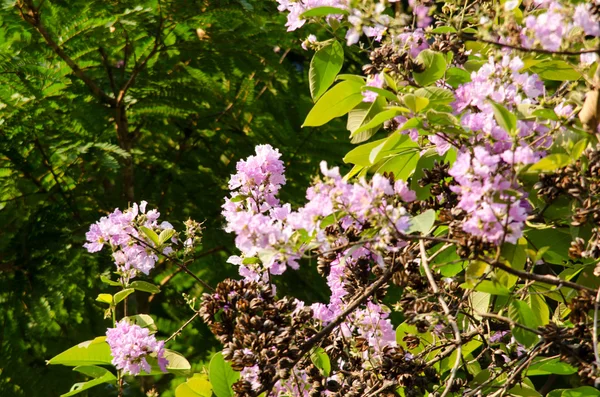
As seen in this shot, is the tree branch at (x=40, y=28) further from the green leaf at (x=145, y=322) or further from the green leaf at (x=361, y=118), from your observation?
the green leaf at (x=361, y=118)

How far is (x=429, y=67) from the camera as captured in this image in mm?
1465

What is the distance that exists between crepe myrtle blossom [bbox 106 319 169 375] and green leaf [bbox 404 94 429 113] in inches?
33.5

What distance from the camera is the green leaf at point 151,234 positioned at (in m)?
1.86

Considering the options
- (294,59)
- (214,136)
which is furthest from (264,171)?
(294,59)

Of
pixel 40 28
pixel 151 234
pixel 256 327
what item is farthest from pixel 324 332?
pixel 40 28

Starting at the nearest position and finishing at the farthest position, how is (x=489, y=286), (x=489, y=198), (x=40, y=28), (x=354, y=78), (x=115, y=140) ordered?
(x=489, y=198) → (x=489, y=286) → (x=354, y=78) → (x=40, y=28) → (x=115, y=140)

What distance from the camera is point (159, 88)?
10.9ft

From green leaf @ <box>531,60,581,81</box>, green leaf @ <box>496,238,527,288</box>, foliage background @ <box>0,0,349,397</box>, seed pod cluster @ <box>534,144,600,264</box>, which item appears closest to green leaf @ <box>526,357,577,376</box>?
green leaf @ <box>496,238,527,288</box>

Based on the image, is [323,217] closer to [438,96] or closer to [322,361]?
[438,96]

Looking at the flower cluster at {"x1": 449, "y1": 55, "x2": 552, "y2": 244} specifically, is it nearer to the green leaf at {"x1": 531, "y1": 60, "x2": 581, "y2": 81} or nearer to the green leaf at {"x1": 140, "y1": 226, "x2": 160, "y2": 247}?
the green leaf at {"x1": 531, "y1": 60, "x2": 581, "y2": 81}

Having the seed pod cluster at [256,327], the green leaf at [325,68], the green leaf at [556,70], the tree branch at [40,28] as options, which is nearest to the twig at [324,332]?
the seed pod cluster at [256,327]

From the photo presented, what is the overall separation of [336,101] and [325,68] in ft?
0.38

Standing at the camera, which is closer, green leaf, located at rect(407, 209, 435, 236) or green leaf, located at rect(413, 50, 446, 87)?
green leaf, located at rect(407, 209, 435, 236)

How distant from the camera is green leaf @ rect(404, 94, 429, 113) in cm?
130
